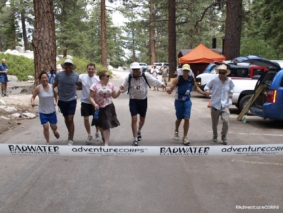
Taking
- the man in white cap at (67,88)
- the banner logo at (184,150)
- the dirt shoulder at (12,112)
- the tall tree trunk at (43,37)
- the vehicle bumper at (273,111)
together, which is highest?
the tall tree trunk at (43,37)

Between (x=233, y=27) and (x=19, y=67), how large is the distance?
68.2 feet

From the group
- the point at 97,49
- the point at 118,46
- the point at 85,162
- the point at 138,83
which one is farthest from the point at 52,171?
the point at 118,46

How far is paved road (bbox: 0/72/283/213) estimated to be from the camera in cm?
421

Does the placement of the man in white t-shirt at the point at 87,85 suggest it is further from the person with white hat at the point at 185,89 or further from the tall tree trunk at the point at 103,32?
the tall tree trunk at the point at 103,32

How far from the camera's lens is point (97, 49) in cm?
6038

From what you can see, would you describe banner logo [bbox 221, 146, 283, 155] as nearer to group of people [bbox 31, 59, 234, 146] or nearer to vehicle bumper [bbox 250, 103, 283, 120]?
group of people [bbox 31, 59, 234, 146]

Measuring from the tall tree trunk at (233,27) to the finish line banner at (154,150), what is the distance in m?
14.2

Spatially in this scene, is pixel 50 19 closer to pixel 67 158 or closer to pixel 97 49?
pixel 67 158

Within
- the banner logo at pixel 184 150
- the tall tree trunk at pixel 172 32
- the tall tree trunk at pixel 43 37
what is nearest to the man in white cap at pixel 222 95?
the banner logo at pixel 184 150

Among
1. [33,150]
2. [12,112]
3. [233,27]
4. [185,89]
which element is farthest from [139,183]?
[233,27]

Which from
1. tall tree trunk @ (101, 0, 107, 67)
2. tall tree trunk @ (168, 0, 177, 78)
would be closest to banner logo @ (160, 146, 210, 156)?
tall tree trunk @ (168, 0, 177, 78)

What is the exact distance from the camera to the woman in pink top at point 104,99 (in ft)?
22.2

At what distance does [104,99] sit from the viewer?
6828 millimetres

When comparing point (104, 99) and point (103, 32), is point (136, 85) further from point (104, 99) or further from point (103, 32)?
point (103, 32)
